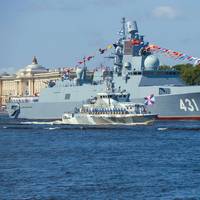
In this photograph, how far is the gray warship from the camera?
360 ft

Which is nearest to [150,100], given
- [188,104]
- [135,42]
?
[188,104]

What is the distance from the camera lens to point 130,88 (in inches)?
4569

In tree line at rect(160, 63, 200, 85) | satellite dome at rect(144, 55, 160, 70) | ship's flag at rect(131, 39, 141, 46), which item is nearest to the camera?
satellite dome at rect(144, 55, 160, 70)

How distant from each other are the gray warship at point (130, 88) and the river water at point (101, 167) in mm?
37532

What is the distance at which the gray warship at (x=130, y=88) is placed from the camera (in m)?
110

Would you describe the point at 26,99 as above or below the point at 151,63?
below

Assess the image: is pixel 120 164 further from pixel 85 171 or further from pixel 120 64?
pixel 120 64

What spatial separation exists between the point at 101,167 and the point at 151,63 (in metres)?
74.3

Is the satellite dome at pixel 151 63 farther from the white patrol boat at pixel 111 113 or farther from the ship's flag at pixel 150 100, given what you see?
the white patrol boat at pixel 111 113

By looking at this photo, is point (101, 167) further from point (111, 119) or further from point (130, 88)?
point (130, 88)

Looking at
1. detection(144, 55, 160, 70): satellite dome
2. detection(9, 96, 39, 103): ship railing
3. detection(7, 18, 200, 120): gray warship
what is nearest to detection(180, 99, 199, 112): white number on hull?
detection(7, 18, 200, 120): gray warship

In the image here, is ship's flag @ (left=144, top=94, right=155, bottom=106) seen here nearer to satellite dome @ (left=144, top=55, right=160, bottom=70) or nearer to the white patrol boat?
satellite dome @ (left=144, top=55, right=160, bottom=70)

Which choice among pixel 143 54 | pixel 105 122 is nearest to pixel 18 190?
pixel 105 122

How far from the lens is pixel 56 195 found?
35719mm
